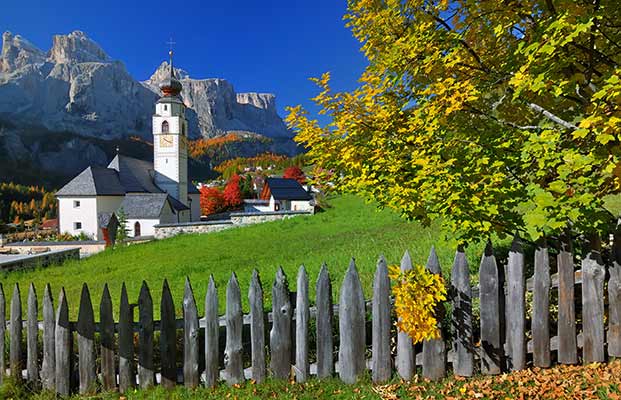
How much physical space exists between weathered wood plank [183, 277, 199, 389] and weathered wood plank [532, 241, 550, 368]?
3514 mm

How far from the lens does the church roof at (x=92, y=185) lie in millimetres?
36281

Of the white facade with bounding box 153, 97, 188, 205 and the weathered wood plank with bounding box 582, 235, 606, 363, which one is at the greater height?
the white facade with bounding box 153, 97, 188, 205

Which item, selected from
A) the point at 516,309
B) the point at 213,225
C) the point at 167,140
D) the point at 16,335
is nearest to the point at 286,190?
the point at 167,140

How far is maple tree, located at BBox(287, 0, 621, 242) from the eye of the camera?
301cm

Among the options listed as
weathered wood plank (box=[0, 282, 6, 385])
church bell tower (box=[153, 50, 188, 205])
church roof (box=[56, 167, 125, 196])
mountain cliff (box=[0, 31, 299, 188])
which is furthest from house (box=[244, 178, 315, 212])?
mountain cliff (box=[0, 31, 299, 188])

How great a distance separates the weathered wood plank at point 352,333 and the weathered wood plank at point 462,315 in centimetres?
95

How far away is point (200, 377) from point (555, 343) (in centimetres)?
377

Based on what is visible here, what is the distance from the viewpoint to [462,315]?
140 inches

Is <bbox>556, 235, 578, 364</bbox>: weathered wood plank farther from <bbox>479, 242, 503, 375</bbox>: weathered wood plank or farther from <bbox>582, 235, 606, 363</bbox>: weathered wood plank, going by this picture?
<bbox>479, 242, 503, 375</bbox>: weathered wood plank

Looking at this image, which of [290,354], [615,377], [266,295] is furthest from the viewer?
[266,295]

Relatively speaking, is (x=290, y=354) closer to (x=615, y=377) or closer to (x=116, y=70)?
(x=615, y=377)

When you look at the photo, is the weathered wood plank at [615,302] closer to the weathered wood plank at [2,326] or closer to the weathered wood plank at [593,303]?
the weathered wood plank at [593,303]

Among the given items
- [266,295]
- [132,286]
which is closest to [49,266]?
[132,286]

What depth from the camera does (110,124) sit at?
17800 centimetres
